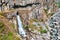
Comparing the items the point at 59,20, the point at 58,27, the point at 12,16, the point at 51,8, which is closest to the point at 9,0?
the point at 12,16

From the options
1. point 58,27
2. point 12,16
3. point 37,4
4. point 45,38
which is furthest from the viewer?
point 37,4

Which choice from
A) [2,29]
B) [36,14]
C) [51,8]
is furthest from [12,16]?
[51,8]

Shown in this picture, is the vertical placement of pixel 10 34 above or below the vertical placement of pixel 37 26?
above

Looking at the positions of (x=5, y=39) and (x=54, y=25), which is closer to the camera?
(x=5, y=39)

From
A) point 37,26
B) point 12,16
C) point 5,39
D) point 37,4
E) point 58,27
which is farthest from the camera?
point 37,4

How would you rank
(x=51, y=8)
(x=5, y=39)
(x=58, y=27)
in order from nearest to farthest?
(x=5, y=39), (x=58, y=27), (x=51, y=8)

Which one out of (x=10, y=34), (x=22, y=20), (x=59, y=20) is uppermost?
(x=10, y=34)

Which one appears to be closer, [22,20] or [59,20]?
[22,20]

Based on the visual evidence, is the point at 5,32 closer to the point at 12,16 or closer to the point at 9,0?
the point at 12,16

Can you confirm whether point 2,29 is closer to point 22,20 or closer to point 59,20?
point 22,20
